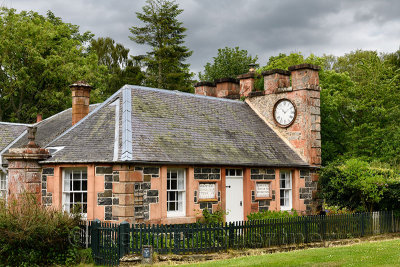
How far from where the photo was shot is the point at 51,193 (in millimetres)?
17000

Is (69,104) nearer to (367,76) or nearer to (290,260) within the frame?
(367,76)

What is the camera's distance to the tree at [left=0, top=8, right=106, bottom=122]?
99.3 ft

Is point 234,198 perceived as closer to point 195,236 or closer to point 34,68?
point 195,236

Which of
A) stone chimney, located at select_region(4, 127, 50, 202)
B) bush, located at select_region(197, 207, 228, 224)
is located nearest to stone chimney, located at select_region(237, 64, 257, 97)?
bush, located at select_region(197, 207, 228, 224)

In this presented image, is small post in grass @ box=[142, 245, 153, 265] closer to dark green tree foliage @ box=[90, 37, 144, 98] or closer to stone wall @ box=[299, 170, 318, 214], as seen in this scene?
stone wall @ box=[299, 170, 318, 214]

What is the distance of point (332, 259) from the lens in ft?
41.6

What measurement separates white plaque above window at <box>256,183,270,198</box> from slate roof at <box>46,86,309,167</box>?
92 centimetres

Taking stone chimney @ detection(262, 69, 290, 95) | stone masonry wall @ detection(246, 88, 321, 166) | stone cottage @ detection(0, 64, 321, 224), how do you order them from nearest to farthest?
stone cottage @ detection(0, 64, 321, 224), stone masonry wall @ detection(246, 88, 321, 166), stone chimney @ detection(262, 69, 290, 95)

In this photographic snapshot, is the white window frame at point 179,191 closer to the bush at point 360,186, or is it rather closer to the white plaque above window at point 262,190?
the white plaque above window at point 262,190

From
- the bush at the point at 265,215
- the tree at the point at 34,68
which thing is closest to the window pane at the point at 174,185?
the bush at the point at 265,215

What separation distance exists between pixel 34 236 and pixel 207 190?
6.70 m

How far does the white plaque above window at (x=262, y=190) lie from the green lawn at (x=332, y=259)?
5.81m

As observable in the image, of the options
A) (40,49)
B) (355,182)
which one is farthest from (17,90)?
(355,182)

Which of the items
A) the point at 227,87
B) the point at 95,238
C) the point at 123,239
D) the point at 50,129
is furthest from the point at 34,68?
the point at 123,239
